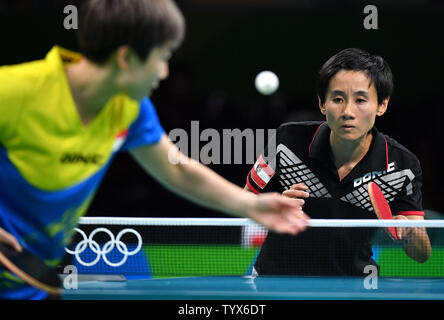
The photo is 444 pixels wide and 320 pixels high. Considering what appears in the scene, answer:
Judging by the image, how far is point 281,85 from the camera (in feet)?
23.4

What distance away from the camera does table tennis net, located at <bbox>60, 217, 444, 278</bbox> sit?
3.49m

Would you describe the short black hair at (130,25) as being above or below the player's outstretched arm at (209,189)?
above

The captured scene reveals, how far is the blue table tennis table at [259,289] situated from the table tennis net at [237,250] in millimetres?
114

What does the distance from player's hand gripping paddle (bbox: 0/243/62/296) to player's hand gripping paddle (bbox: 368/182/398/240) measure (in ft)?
5.71

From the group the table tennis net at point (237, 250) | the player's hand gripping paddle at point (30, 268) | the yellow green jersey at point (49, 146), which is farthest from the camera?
the table tennis net at point (237, 250)

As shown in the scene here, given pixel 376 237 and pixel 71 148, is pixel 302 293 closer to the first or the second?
pixel 376 237

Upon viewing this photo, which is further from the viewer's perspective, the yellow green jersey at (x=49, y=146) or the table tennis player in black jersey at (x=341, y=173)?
the table tennis player in black jersey at (x=341, y=173)

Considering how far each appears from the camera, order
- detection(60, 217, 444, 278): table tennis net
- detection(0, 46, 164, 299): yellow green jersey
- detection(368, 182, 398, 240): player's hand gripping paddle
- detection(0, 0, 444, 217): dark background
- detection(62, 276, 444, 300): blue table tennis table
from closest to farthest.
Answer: detection(0, 46, 164, 299): yellow green jersey
detection(62, 276, 444, 300): blue table tennis table
detection(368, 182, 398, 240): player's hand gripping paddle
detection(60, 217, 444, 278): table tennis net
detection(0, 0, 444, 217): dark background

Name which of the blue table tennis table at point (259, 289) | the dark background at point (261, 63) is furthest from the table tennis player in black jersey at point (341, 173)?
the dark background at point (261, 63)

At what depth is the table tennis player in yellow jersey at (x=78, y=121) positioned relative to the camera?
1947mm

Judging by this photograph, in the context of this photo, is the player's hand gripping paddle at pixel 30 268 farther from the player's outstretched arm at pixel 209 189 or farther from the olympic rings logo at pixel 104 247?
the olympic rings logo at pixel 104 247

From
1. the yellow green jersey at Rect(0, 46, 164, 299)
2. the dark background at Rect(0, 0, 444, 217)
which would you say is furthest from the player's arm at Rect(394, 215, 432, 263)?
the dark background at Rect(0, 0, 444, 217)

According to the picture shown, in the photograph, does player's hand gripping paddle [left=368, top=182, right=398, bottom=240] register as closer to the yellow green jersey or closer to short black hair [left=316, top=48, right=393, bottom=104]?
short black hair [left=316, top=48, right=393, bottom=104]

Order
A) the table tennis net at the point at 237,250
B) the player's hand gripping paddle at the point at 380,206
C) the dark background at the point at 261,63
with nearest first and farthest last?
1. the player's hand gripping paddle at the point at 380,206
2. the table tennis net at the point at 237,250
3. the dark background at the point at 261,63
